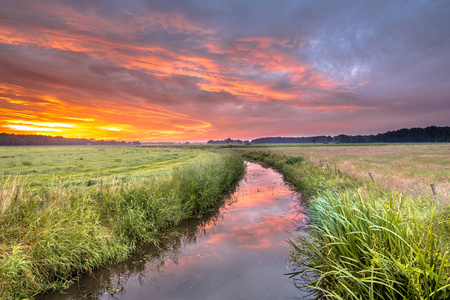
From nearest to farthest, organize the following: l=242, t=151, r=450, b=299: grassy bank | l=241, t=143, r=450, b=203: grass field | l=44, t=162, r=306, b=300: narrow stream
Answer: l=242, t=151, r=450, b=299: grassy bank → l=44, t=162, r=306, b=300: narrow stream → l=241, t=143, r=450, b=203: grass field

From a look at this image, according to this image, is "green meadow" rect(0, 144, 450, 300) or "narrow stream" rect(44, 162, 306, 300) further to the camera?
"narrow stream" rect(44, 162, 306, 300)

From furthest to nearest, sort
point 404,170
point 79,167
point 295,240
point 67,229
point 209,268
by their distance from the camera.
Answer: point 79,167 < point 404,170 < point 295,240 < point 209,268 < point 67,229

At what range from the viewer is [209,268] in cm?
716

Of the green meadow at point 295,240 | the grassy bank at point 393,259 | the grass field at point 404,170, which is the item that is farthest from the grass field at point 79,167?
the grass field at point 404,170

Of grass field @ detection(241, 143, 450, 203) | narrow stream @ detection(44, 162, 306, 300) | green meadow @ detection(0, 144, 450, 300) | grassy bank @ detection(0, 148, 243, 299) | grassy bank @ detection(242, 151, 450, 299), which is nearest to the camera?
grassy bank @ detection(242, 151, 450, 299)

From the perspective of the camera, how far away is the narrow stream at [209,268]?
5902mm

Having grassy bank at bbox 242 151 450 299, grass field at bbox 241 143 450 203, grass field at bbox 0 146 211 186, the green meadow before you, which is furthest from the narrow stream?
grass field at bbox 241 143 450 203

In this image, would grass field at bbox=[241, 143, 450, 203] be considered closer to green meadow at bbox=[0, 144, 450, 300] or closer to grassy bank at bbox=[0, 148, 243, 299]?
green meadow at bbox=[0, 144, 450, 300]

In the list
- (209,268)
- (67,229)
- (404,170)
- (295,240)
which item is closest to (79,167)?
(67,229)

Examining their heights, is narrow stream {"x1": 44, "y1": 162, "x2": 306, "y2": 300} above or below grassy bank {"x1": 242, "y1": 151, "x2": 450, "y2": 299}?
below

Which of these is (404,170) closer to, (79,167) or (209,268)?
(209,268)

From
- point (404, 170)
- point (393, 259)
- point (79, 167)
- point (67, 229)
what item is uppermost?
point (393, 259)

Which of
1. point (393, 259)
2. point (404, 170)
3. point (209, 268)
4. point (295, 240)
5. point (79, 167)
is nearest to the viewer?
point (393, 259)

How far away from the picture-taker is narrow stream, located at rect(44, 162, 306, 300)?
19.4 feet
